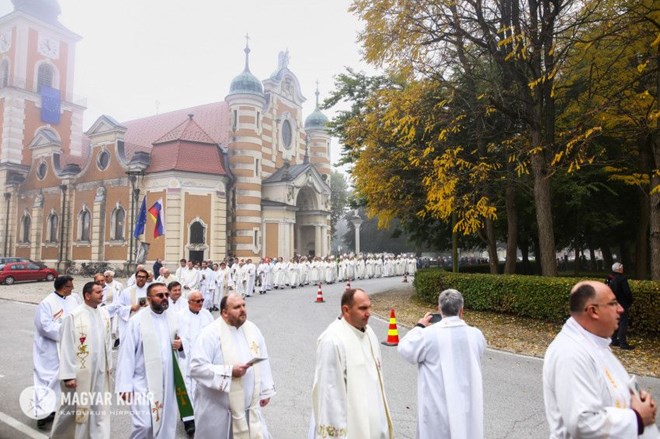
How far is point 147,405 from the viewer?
4.63 meters

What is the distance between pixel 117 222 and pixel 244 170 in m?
9.51

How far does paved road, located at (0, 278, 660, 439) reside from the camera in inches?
215

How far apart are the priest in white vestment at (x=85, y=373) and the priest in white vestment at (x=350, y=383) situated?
2.54 metres

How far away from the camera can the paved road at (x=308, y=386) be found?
5.46 meters

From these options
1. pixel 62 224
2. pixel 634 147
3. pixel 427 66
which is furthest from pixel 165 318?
pixel 62 224

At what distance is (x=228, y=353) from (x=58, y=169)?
39.0m

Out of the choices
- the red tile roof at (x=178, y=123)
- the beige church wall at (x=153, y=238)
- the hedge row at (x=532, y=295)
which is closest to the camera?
the hedge row at (x=532, y=295)

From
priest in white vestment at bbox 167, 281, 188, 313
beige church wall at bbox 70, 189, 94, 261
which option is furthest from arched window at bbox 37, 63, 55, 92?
priest in white vestment at bbox 167, 281, 188, 313

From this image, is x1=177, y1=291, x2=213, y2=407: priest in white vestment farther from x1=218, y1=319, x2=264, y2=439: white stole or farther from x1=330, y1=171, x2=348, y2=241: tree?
x1=330, y1=171, x2=348, y2=241: tree

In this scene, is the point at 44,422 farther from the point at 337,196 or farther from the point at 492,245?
the point at 337,196

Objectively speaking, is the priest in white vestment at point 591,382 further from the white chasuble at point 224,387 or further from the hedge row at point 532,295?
the hedge row at point 532,295

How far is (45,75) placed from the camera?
4212 cm

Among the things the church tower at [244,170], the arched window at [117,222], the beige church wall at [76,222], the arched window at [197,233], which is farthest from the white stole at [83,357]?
the beige church wall at [76,222]

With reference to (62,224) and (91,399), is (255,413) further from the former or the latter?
(62,224)
